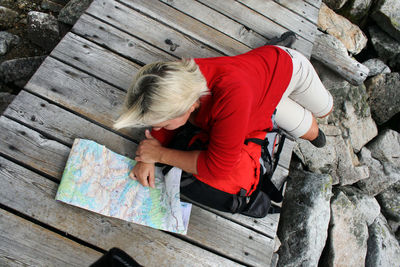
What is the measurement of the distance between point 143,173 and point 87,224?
1.63 ft

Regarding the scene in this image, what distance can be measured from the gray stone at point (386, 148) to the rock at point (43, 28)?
460cm

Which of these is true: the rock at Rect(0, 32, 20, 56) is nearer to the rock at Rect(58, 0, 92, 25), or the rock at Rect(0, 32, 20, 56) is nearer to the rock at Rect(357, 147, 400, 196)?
the rock at Rect(58, 0, 92, 25)

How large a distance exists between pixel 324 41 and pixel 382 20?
2.33 m

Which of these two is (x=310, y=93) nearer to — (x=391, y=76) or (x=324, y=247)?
(x=324, y=247)

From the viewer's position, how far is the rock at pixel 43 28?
3.34 metres

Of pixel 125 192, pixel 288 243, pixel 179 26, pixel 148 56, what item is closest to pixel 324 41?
pixel 179 26

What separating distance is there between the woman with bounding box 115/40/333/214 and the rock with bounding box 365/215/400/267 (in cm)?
243

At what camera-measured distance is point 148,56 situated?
2668mm

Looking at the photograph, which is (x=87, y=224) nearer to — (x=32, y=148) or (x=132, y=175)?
(x=132, y=175)

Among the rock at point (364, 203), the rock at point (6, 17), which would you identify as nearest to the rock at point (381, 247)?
the rock at point (364, 203)

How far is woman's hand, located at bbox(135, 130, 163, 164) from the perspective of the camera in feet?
A: 6.59

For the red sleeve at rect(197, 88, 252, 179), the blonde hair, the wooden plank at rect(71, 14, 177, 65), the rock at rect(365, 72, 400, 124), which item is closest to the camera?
the blonde hair

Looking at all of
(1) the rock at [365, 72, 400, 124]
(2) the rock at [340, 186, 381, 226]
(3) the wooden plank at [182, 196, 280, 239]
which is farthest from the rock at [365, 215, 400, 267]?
(3) the wooden plank at [182, 196, 280, 239]

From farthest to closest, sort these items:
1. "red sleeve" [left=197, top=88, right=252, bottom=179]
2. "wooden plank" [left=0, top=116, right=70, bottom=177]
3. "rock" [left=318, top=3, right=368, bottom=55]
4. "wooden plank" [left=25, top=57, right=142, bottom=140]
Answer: "rock" [left=318, top=3, right=368, bottom=55] → "wooden plank" [left=25, top=57, right=142, bottom=140] → "wooden plank" [left=0, top=116, right=70, bottom=177] → "red sleeve" [left=197, top=88, right=252, bottom=179]
